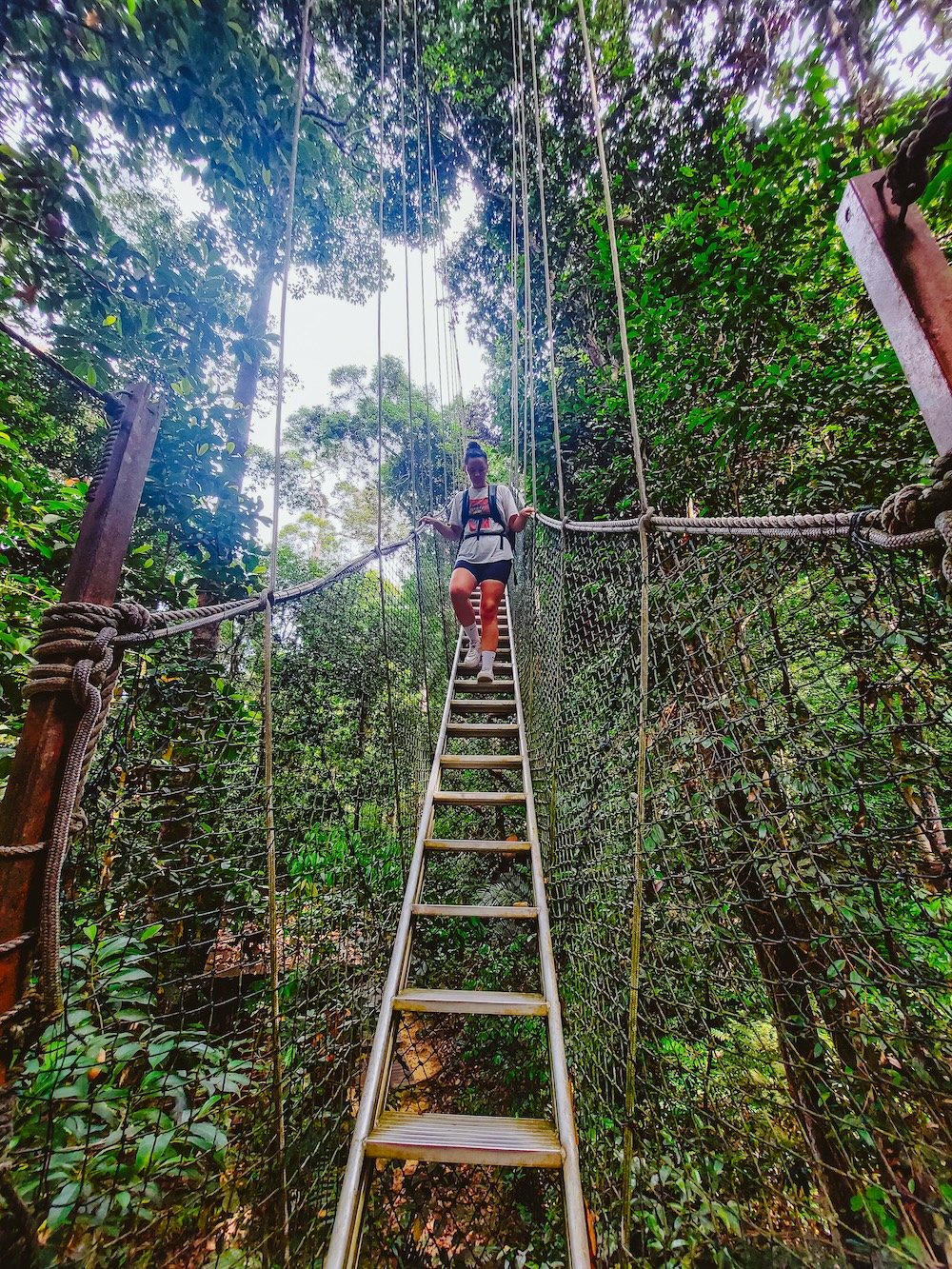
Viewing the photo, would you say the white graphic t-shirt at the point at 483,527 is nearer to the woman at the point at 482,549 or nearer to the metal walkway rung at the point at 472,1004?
the woman at the point at 482,549

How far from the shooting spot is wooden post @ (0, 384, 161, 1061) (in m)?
0.45

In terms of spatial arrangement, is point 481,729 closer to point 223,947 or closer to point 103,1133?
point 223,947

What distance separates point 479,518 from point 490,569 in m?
0.34

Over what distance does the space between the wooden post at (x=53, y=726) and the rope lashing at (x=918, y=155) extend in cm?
87

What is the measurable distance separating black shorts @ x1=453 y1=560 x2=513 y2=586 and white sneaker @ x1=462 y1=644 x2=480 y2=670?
1.62ft

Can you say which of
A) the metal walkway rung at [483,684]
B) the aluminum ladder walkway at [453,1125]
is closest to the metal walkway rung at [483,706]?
the metal walkway rung at [483,684]

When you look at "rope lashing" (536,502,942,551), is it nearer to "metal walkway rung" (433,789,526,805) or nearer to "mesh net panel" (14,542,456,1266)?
"mesh net panel" (14,542,456,1266)

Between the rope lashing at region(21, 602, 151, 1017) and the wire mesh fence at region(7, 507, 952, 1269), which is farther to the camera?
the wire mesh fence at region(7, 507, 952, 1269)

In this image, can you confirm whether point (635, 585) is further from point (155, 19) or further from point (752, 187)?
point (155, 19)

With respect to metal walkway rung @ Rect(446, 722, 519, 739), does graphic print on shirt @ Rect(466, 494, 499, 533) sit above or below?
above

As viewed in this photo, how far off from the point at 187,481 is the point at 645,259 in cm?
221

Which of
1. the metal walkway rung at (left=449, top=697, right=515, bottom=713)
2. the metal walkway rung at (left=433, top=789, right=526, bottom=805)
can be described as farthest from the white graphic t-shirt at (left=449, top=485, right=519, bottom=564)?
the metal walkway rung at (left=433, top=789, right=526, bottom=805)

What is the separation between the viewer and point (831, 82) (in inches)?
54.3

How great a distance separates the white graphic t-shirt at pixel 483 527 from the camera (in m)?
2.46
